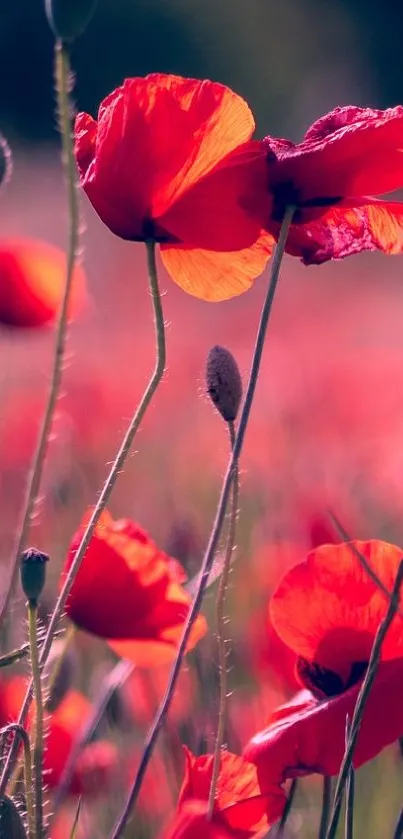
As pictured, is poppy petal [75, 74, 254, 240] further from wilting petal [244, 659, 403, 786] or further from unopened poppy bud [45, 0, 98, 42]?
wilting petal [244, 659, 403, 786]

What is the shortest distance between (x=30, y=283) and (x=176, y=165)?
0.36 metres

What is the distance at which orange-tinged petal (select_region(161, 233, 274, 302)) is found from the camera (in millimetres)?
474

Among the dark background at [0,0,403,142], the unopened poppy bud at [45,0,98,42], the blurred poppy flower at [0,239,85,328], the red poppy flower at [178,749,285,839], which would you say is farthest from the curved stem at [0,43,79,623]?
the dark background at [0,0,403,142]

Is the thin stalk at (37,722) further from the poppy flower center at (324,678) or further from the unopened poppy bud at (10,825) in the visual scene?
the poppy flower center at (324,678)

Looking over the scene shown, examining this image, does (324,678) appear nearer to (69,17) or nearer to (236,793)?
(236,793)

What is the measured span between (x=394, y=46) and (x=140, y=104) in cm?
676

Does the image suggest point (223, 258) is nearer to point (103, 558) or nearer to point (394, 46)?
point (103, 558)

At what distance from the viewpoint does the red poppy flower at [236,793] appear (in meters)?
0.40

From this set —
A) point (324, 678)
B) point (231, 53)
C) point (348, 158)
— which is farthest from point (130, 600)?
point (231, 53)

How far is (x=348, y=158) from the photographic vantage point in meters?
0.44

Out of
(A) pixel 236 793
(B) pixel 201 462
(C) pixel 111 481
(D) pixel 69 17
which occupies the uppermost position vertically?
(D) pixel 69 17

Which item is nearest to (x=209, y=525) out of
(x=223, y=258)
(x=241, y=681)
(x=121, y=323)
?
(x=241, y=681)

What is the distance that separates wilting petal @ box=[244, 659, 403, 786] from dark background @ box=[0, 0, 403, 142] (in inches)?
229

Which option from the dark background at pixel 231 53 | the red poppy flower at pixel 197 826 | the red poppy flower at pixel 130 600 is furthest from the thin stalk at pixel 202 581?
the dark background at pixel 231 53
